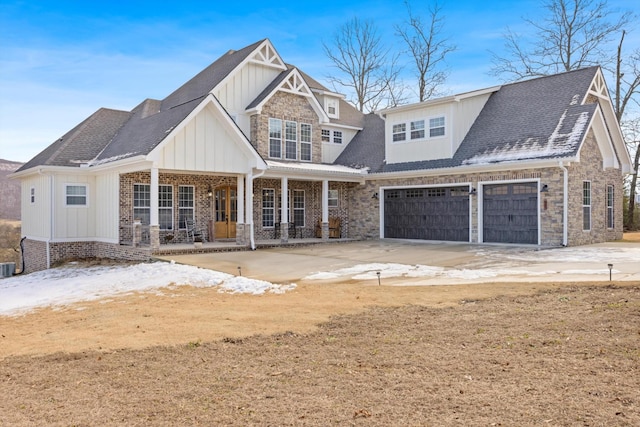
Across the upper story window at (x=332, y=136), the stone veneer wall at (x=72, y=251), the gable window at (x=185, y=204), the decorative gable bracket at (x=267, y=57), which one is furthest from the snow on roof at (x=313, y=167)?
the stone veneer wall at (x=72, y=251)

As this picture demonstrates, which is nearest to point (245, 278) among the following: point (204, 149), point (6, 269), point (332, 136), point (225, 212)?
point (204, 149)


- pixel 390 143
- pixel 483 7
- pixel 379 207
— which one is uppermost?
pixel 483 7

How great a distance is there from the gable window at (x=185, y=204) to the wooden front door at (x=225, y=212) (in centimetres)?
107

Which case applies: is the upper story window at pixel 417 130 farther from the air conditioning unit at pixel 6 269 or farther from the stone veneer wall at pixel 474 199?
the air conditioning unit at pixel 6 269

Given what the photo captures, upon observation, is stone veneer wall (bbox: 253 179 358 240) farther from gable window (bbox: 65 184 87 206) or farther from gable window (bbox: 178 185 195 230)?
gable window (bbox: 65 184 87 206)

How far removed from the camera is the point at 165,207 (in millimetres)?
18656

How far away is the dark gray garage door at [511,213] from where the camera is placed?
1703cm

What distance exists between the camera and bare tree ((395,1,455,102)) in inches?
1377

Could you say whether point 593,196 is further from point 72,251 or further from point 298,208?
point 72,251

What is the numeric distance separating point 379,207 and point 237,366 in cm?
1693

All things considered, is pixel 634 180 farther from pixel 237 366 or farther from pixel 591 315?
pixel 237 366

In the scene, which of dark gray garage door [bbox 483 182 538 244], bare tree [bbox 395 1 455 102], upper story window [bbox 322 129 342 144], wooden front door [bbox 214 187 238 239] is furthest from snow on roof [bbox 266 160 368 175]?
bare tree [bbox 395 1 455 102]

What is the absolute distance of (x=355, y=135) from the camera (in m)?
25.9

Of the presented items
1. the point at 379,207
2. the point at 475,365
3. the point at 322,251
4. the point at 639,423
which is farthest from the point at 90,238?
the point at 639,423
